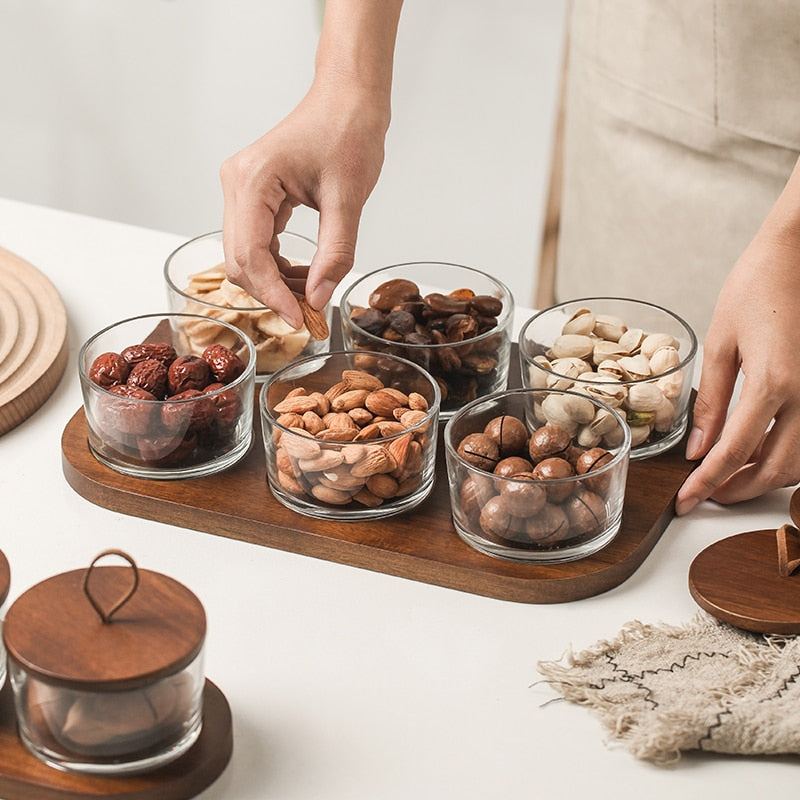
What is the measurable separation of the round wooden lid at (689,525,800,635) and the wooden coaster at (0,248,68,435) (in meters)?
0.63

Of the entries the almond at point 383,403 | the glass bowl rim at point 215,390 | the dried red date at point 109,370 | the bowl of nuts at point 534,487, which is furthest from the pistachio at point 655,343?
the dried red date at point 109,370

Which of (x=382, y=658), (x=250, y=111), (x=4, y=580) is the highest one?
(x=4, y=580)

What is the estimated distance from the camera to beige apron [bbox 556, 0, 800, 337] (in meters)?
1.41

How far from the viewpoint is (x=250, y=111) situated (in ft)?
10.00

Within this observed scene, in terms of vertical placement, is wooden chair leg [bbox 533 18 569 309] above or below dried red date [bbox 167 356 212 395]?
below

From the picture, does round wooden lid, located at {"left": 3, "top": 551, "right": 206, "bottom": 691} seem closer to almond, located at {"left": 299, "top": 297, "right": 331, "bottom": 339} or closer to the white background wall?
almond, located at {"left": 299, "top": 297, "right": 331, "bottom": 339}

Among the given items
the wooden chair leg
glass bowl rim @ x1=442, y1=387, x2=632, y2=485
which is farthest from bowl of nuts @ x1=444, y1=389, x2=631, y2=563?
the wooden chair leg

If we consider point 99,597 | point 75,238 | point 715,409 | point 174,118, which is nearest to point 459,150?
point 174,118

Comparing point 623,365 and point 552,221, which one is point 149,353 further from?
point 552,221

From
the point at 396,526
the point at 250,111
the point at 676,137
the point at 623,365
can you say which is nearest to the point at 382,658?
the point at 396,526

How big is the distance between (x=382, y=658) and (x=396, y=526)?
5.7 inches

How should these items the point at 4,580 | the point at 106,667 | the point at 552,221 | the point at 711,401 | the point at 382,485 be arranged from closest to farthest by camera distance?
the point at 106,667 → the point at 4,580 → the point at 382,485 → the point at 711,401 → the point at 552,221

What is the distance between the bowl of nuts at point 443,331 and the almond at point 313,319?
23mm

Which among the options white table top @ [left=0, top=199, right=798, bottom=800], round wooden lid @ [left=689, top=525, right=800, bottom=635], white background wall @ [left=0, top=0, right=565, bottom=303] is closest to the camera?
white table top @ [left=0, top=199, right=798, bottom=800]
